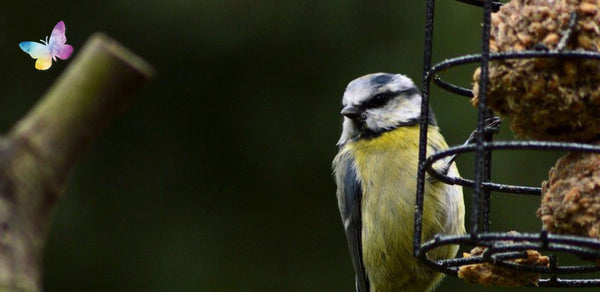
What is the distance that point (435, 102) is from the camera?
5.51 metres

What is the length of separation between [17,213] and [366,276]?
130 inches

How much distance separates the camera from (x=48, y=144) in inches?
49.4

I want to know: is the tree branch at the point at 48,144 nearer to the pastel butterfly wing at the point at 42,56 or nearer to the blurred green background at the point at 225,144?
the pastel butterfly wing at the point at 42,56

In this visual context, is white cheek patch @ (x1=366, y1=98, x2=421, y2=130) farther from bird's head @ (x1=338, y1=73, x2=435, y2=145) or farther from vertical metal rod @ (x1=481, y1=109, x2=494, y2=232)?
vertical metal rod @ (x1=481, y1=109, x2=494, y2=232)

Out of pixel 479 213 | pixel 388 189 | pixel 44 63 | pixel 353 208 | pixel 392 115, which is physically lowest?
pixel 353 208

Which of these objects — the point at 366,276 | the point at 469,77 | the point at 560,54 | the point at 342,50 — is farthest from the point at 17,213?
the point at 342,50

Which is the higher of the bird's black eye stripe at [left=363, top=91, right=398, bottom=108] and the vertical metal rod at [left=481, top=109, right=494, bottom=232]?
the bird's black eye stripe at [left=363, top=91, right=398, bottom=108]

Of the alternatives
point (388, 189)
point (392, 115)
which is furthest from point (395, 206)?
point (392, 115)

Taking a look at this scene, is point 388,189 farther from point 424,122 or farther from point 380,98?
point 424,122

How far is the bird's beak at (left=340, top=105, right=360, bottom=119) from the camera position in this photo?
13.8ft

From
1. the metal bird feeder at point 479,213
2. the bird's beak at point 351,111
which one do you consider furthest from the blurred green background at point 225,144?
the metal bird feeder at point 479,213

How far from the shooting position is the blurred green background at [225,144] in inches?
224

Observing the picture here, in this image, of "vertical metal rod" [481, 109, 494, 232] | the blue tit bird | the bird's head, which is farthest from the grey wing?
"vertical metal rod" [481, 109, 494, 232]

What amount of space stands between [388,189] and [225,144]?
1.97 metres
